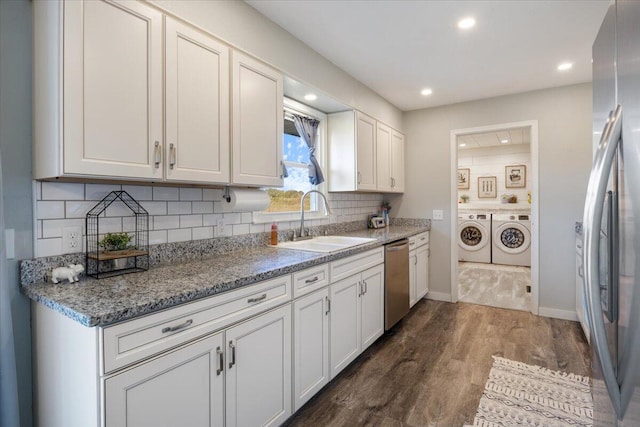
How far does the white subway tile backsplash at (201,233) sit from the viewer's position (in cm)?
203

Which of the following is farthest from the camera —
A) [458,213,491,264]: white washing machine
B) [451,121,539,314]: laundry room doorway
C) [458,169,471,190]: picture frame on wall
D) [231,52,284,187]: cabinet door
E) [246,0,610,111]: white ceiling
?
[458,169,471,190]: picture frame on wall

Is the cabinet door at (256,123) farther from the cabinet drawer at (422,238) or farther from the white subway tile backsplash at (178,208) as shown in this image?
the cabinet drawer at (422,238)

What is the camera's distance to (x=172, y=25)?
1608 millimetres

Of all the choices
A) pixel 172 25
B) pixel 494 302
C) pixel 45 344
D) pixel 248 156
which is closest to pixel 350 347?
pixel 248 156

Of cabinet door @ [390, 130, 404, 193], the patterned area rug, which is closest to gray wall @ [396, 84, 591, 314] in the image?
cabinet door @ [390, 130, 404, 193]

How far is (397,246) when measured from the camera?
3.20 meters

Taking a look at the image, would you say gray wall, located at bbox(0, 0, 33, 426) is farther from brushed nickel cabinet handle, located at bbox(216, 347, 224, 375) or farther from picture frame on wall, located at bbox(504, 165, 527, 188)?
picture frame on wall, located at bbox(504, 165, 527, 188)

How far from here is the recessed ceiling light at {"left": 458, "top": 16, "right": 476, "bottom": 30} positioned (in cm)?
230

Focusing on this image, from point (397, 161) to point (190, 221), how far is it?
2964 mm

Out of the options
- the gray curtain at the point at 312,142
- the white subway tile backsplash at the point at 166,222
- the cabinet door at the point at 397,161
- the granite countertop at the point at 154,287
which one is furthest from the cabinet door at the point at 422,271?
the white subway tile backsplash at the point at 166,222

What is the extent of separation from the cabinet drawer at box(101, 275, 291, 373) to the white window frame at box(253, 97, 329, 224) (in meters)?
1.04

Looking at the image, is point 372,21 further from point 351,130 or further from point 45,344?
point 45,344

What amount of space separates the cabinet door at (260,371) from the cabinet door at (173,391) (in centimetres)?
7

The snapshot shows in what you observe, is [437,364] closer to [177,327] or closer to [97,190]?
[177,327]
